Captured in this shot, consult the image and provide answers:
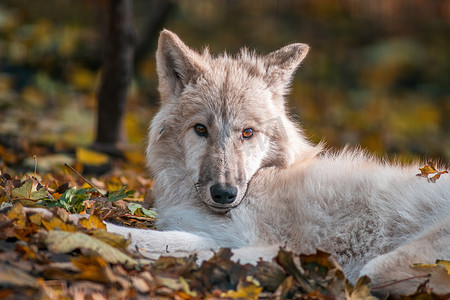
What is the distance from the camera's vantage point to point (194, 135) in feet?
15.5

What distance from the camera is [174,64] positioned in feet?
16.6

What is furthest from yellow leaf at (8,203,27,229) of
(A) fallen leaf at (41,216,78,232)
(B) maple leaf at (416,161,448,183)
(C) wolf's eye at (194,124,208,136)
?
(B) maple leaf at (416,161,448,183)

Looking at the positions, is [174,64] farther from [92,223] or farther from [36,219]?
[36,219]

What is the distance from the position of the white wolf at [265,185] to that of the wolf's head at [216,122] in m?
0.01

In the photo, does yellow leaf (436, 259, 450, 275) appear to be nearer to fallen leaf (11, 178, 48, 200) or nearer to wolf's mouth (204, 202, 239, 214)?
wolf's mouth (204, 202, 239, 214)

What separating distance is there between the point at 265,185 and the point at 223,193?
0.48 metres

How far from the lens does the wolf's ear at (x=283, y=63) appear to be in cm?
507

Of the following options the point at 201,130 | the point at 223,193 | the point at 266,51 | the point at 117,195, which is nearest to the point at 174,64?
the point at 201,130

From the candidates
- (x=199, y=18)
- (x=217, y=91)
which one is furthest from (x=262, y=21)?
(x=217, y=91)

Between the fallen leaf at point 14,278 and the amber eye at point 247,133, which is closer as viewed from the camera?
the fallen leaf at point 14,278

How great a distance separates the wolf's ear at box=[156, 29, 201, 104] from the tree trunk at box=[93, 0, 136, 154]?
9.98ft

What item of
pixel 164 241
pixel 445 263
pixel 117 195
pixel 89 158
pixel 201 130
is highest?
pixel 201 130

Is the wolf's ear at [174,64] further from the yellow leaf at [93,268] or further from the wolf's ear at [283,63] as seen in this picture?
the yellow leaf at [93,268]

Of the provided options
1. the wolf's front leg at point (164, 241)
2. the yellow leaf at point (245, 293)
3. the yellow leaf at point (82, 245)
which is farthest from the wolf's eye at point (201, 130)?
the yellow leaf at point (245, 293)
